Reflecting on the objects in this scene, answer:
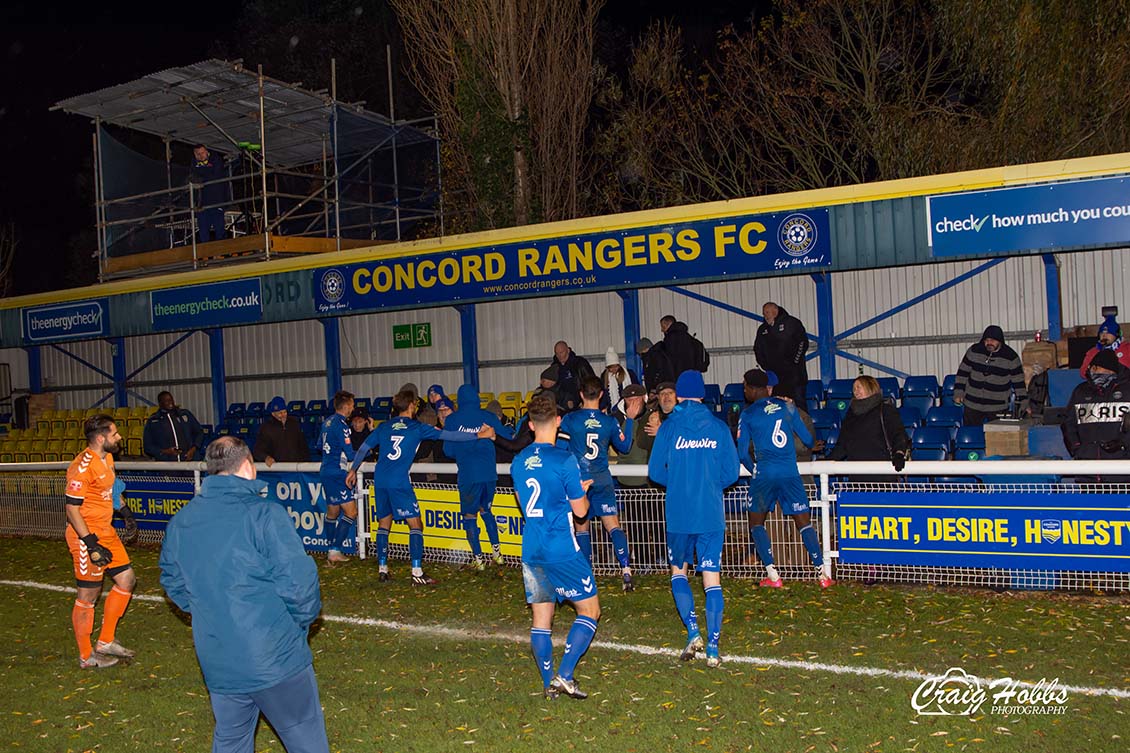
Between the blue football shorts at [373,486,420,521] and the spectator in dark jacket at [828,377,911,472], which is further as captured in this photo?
the blue football shorts at [373,486,420,521]

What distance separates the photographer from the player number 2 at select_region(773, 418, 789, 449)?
9.71 m

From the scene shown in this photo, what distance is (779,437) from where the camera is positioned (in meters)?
9.71

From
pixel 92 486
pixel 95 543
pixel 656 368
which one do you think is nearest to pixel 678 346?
pixel 656 368

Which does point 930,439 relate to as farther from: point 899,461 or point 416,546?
point 416,546

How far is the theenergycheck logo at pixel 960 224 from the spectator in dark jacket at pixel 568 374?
16.3ft

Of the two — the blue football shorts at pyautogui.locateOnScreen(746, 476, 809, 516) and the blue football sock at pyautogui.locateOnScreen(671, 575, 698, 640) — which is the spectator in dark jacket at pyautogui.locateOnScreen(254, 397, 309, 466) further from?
the blue football sock at pyautogui.locateOnScreen(671, 575, 698, 640)

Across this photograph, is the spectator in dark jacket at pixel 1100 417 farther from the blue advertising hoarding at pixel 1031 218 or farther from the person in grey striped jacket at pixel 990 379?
the blue advertising hoarding at pixel 1031 218

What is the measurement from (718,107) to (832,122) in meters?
2.96

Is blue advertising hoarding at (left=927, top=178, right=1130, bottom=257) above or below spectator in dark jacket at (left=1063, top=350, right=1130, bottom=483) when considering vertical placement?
above

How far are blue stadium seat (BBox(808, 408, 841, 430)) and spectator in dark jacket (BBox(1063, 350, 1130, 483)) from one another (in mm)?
3973

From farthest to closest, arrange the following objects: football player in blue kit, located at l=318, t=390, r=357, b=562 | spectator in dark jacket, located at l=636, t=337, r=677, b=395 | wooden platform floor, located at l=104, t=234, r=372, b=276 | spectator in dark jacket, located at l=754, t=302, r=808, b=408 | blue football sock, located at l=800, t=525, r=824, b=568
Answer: wooden platform floor, located at l=104, t=234, r=372, b=276 → spectator in dark jacket, located at l=636, t=337, r=677, b=395 → spectator in dark jacket, located at l=754, t=302, r=808, b=408 → football player in blue kit, located at l=318, t=390, r=357, b=562 → blue football sock, located at l=800, t=525, r=824, b=568

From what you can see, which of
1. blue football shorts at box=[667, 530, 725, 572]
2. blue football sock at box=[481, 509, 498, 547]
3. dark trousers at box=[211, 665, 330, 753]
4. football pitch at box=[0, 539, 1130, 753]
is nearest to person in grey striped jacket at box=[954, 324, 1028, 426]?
football pitch at box=[0, 539, 1130, 753]

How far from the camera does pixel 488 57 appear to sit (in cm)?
2419

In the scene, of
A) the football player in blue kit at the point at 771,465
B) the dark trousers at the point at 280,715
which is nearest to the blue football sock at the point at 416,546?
the football player in blue kit at the point at 771,465
